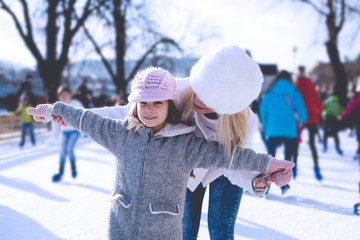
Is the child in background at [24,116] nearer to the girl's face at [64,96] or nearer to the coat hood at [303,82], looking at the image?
the girl's face at [64,96]

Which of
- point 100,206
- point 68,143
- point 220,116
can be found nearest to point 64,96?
point 68,143

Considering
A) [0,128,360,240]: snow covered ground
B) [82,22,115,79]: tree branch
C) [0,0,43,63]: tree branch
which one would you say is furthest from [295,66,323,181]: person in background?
[82,22,115,79]: tree branch

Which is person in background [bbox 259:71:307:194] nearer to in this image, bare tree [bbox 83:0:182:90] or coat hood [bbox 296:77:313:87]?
coat hood [bbox 296:77:313:87]

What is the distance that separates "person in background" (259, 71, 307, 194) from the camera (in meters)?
4.01

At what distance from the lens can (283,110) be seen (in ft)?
13.3

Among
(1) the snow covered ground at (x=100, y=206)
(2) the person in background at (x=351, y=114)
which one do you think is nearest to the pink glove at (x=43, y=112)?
(1) the snow covered ground at (x=100, y=206)

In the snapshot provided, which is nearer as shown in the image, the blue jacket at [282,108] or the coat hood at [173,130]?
the coat hood at [173,130]

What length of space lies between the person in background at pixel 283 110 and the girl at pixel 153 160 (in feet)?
8.95

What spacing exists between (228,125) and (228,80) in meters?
0.24

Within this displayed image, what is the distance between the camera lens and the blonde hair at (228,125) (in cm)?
146

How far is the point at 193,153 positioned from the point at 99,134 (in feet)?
1.46

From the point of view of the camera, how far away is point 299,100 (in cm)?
401

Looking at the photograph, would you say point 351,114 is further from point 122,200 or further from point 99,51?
point 99,51

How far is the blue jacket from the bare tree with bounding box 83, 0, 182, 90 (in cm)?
1064
